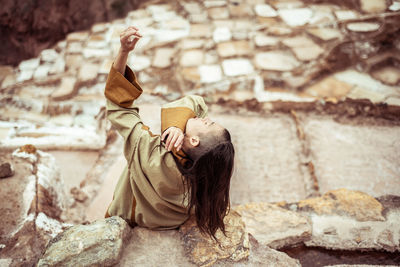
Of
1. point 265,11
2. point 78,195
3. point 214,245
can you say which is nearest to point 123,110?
point 214,245

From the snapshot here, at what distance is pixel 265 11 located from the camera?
5637 mm

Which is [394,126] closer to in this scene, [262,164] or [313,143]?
[313,143]

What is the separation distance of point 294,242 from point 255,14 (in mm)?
4673

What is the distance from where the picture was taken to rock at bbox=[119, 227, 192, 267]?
156 cm

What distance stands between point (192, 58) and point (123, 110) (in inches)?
136

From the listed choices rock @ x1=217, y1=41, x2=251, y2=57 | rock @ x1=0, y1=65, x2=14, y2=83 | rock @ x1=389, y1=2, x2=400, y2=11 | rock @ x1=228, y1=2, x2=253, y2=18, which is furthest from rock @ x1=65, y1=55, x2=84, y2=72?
rock @ x1=389, y1=2, x2=400, y2=11

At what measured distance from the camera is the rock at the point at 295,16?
5.15 metres

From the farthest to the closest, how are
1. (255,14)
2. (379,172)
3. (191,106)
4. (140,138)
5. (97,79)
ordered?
(255,14) < (97,79) < (379,172) < (191,106) < (140,138)

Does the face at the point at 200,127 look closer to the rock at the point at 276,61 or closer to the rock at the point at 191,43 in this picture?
the rock at the point at 276,61

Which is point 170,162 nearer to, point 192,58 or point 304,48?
point 192,58

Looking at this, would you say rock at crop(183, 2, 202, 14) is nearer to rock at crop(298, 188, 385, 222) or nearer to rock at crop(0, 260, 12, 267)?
rock at crop(298, 188, 385, 222)

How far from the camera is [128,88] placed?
5.55 feet

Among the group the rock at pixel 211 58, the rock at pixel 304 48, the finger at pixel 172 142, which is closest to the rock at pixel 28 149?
the finger at pixel 172 142

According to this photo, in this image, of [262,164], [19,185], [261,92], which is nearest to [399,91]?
[261,92]
